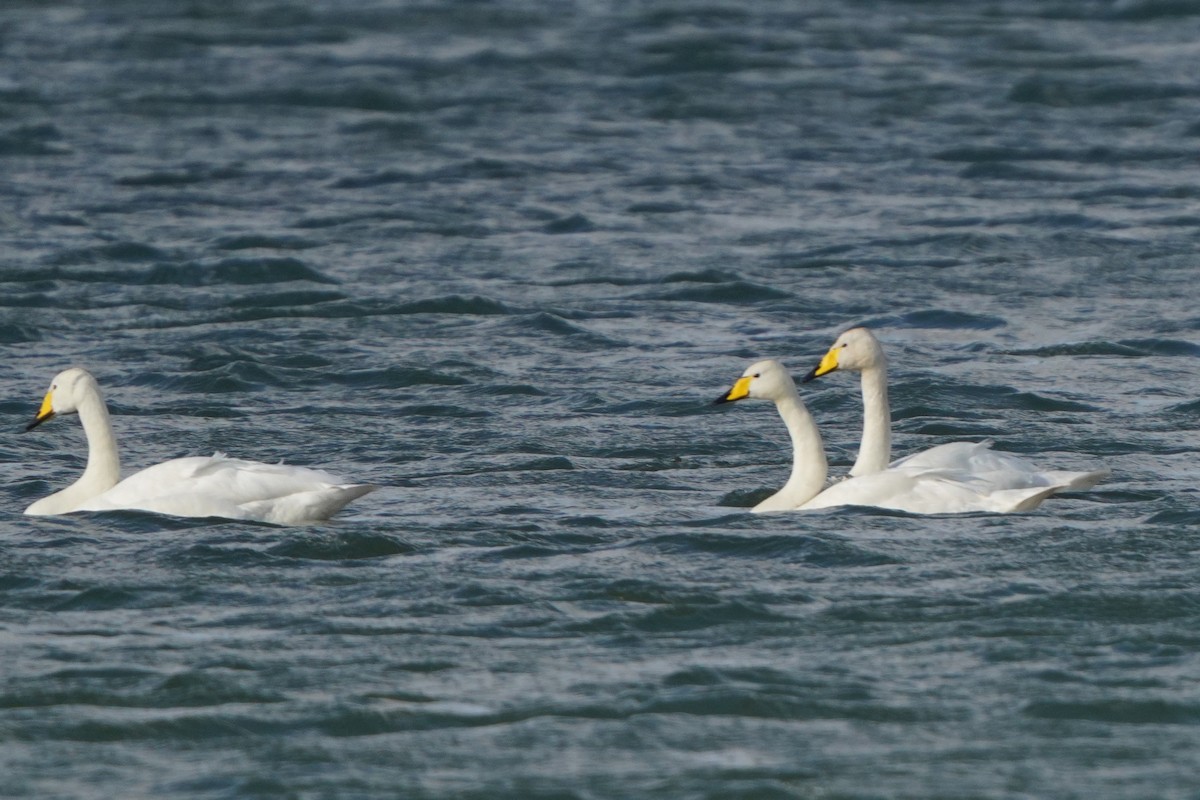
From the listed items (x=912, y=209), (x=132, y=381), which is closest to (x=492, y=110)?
(x=912, y=209)

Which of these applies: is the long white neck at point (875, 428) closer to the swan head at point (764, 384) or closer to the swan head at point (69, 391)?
the swan head at point (764, 384)

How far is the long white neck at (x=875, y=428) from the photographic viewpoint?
40.2 ft

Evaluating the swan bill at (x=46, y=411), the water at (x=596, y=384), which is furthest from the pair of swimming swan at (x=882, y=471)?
the swan bill at (x=46, y=411)

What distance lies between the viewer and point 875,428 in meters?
12.3

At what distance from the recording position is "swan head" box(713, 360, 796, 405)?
39.5 feet

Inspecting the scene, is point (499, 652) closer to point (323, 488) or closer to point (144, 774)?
point (144, 774)

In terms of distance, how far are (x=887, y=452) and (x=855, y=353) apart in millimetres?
566

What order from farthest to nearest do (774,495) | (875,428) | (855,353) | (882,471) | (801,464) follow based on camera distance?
(855,353)
(875,428)
(774,495)
(801,464)
(882,471)

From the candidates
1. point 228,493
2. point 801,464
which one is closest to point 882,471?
point 801,464

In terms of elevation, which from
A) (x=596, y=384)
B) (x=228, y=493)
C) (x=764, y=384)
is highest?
(x=764, y=384)

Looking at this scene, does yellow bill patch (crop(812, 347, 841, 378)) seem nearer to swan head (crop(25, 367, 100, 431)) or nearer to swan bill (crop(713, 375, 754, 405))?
swan bill (crop(713, 375, 754, 405))

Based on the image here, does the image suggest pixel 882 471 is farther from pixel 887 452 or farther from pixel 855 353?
pixel 855 353

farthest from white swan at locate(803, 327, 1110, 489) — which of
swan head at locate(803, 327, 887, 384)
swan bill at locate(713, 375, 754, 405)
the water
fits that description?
swan bill at locate(713, 375, 754, 405)

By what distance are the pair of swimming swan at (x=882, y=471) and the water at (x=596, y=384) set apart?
17 centimetres
